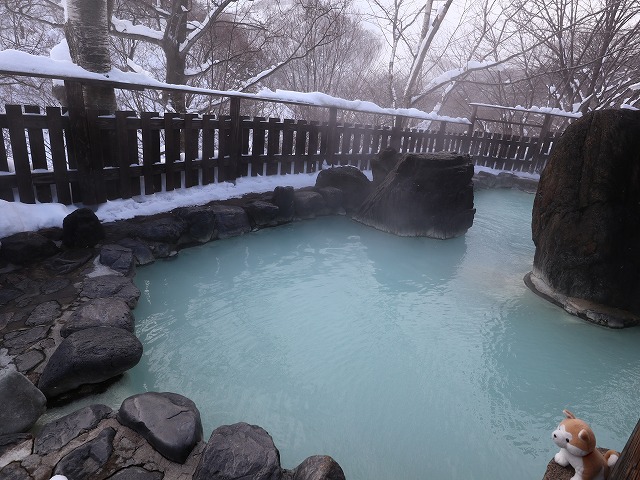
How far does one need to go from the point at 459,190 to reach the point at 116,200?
18.8 ft

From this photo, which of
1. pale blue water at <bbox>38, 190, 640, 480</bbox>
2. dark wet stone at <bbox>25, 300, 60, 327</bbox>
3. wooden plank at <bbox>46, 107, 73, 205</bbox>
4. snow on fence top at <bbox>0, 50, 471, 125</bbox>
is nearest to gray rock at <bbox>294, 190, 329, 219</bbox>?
pale blue water at <bbox>38, 190, 640, 480</bbox>

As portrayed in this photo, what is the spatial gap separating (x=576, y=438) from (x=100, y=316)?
3.20 metres

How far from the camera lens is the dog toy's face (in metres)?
1.49

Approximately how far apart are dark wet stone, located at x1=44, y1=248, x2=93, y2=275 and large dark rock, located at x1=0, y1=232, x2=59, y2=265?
4.0 inches

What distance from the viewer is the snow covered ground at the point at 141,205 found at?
3.86 metres

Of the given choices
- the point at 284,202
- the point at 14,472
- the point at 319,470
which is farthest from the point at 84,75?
the point at 319,470

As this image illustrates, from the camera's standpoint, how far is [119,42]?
1066cm

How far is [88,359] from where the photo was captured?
239cm

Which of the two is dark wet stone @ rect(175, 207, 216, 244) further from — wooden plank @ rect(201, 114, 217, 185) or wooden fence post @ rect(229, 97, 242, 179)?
wooden fence post @ rect(229, 97, 242, 179)

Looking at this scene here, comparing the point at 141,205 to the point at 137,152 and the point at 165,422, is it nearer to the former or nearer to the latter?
the point at 137,152

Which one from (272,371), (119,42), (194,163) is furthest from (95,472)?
(119,42)

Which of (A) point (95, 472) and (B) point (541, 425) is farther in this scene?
(B) point (541, 425)

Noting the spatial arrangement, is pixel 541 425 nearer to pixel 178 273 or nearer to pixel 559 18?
pixel 178 273

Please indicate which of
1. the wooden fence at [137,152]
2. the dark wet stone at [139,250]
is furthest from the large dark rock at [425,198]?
the dark wet stone at [139,250]
